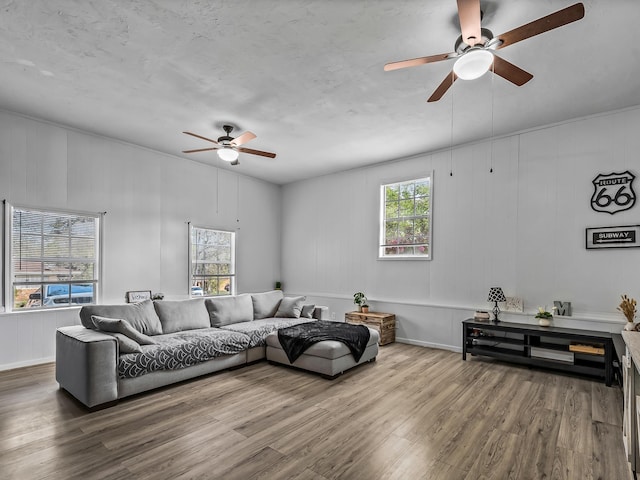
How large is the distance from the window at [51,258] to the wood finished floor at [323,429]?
972mm

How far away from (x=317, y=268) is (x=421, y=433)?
4.74 m

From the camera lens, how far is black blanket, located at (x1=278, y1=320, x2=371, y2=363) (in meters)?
4.24

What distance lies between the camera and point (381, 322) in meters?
5.70

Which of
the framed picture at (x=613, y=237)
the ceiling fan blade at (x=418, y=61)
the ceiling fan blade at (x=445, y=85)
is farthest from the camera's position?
the framed picture at (x=613, y=237)

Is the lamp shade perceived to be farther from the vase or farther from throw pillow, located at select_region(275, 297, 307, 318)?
throw pillow, located at select_region(275, 297, 307, 318)

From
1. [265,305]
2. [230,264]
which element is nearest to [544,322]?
[265,305]

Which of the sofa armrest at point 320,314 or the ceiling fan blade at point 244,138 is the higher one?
the ceiling fan blade at point 244,138

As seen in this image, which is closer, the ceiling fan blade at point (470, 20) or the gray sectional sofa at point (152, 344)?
the ceiling fan blade at point (470, 20)

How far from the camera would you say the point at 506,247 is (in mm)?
4969

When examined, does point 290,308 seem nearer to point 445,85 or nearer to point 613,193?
point 445,85

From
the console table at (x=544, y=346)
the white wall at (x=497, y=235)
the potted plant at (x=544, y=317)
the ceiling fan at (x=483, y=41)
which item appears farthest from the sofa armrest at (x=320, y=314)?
the ceiling fan at (x=483, y=41)

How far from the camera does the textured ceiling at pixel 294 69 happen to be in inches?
101

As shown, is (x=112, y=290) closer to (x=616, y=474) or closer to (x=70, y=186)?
(x=70, y=186)

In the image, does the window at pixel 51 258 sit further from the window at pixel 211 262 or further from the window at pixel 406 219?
the window at pixel 406 219
